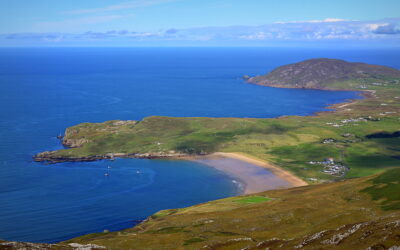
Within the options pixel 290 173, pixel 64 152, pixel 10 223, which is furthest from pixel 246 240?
pixel 64 152

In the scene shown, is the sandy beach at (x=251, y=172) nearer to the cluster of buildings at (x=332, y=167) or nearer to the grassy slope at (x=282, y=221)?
the cluster of buildings at (x=332, y=167)

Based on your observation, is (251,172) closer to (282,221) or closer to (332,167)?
(332,167)

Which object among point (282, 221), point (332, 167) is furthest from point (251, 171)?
point (282, 221)

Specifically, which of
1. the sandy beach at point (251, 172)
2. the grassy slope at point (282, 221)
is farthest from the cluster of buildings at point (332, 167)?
the grassy slope at point (282, 221)

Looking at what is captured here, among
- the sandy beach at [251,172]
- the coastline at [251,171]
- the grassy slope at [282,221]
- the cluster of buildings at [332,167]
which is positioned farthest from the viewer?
the cluster of buildings at [332,167]

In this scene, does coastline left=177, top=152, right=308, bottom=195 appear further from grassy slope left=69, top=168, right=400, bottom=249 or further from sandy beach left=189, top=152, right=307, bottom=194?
grassy slope left=69, top=168, right=400, bottom=249

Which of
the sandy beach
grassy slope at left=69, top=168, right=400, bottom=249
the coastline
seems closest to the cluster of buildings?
the coastline
